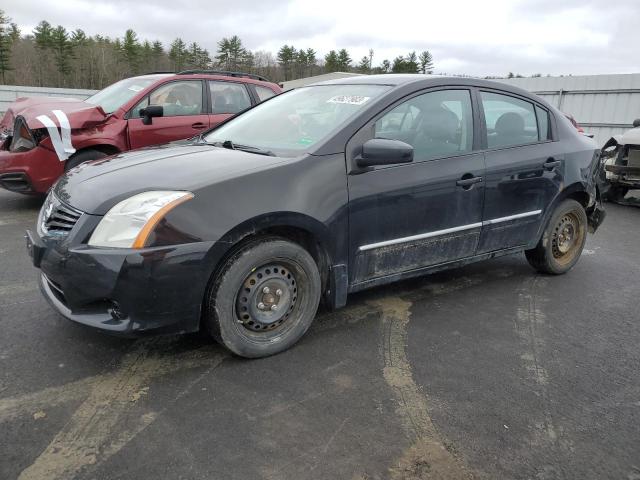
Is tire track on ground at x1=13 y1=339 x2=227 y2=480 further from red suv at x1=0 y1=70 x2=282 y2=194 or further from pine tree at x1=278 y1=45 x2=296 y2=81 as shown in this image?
pine tree at x1=278 y1=45 x2=296 y2=81

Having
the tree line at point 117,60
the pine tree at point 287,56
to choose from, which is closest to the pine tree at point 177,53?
the tree line at point 117,60

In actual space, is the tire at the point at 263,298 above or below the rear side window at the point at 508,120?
below

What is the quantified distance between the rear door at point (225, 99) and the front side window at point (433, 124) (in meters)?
4.07

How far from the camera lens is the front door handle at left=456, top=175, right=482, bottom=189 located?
11.6ft

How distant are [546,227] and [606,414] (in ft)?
7.10

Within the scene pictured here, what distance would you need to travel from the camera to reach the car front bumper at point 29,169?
579 cm

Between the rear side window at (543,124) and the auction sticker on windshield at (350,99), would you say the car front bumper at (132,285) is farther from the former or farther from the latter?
the rear side window at (543,124)

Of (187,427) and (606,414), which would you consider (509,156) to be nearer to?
(606,414)

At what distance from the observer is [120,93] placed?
22.7ft

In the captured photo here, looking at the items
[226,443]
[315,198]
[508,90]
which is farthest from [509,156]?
[226,443]

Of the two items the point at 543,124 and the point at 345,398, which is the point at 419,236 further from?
the point at 543,124

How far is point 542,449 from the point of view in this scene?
7.22 feet

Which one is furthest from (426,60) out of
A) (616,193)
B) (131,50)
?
(616,193)

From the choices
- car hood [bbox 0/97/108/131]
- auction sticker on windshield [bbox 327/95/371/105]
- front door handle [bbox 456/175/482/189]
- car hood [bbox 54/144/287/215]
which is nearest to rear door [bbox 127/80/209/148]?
car hood [bbox 0/97/108/131]
